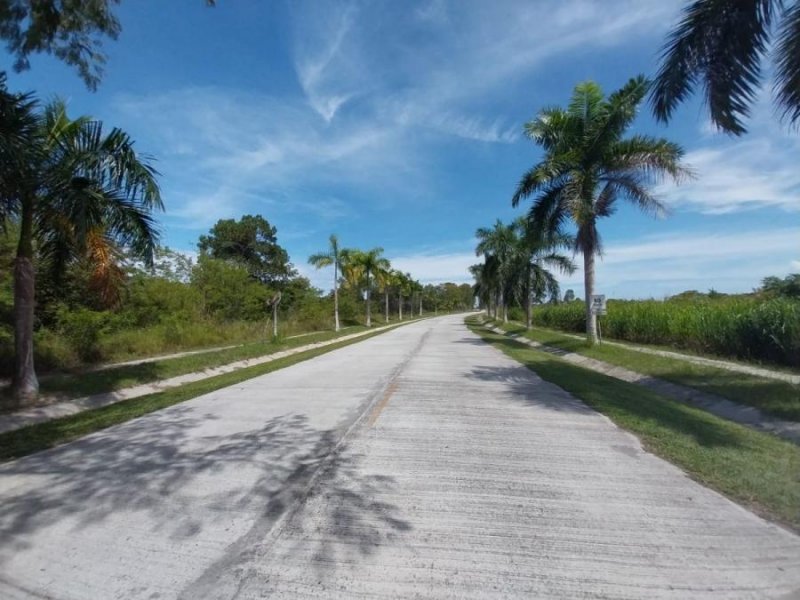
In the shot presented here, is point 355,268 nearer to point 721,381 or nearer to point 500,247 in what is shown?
point 500,247

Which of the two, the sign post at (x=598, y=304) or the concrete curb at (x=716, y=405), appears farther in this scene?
the sign post at (x=598, y=304)

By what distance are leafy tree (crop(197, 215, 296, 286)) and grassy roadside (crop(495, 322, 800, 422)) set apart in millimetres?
49080

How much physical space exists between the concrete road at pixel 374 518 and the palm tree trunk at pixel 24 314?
3907 mm

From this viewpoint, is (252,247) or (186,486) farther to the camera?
(252,247)

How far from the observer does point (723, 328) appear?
17109 millimetres

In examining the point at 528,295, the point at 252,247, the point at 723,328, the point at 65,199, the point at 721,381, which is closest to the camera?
the point at 65,199

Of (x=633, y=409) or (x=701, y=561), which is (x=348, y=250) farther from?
(x=701, y=561)

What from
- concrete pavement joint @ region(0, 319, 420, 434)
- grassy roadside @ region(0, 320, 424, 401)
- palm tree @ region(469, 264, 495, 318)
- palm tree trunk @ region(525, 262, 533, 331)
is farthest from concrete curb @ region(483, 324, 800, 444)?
palm tree @ region(469, 264, 495, 318)

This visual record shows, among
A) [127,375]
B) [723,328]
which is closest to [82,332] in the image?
[127,375]

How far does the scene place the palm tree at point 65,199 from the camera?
9375 millimetres

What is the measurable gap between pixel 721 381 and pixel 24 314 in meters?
14.4

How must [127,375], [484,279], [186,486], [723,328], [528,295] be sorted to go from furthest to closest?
[484,279] → [528,295] → [723,328] → [127,375] → [186,486]

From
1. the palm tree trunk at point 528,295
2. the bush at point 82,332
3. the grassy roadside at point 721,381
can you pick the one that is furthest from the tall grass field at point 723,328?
the bush at point 82,332

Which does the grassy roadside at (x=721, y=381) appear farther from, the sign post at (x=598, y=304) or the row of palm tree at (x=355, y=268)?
the row of palm tree at (x=355, y=268)
